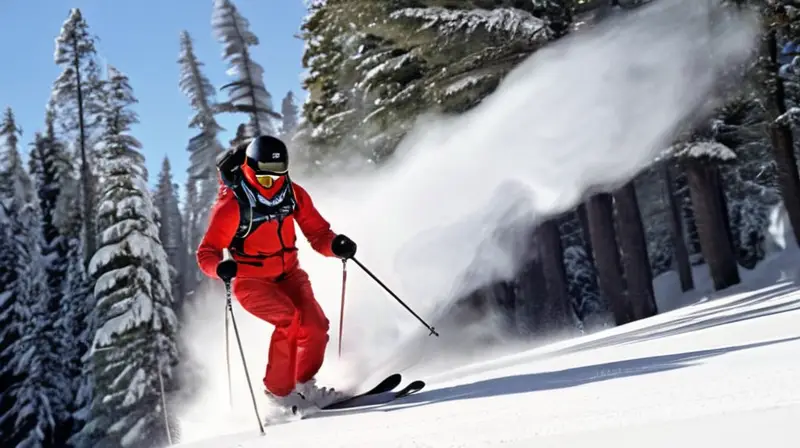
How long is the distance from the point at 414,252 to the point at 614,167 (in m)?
5.09

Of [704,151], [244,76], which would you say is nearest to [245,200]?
[704,151]

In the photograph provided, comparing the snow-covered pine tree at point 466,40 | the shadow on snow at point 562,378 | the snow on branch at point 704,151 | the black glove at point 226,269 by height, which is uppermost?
the snow-covered pine tree at point 466,40

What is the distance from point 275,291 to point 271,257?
34 cm

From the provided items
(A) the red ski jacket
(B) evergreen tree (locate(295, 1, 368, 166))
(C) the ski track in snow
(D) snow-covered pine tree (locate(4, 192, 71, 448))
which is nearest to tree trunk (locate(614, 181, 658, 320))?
(B) evergreen tree (locate(295, 1, 368, 166))

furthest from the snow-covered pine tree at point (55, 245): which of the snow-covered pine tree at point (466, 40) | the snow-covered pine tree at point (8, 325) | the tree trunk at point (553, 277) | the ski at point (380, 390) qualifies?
the ski at point (380, 390)

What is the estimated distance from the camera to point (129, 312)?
23.0 metres

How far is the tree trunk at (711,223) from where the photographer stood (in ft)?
58.5

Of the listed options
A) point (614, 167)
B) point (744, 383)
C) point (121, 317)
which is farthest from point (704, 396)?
point (121, 317)

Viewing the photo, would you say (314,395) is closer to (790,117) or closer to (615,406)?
(615,406)

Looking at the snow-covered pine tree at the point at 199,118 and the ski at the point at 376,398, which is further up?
the snow-covered pine tree at the point at 199,118

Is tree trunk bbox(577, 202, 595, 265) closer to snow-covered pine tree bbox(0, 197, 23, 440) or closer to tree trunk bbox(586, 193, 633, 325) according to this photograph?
tree trunk bbox(586, 193, 633, 325)

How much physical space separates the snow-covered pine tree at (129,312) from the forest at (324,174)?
0.20 ft

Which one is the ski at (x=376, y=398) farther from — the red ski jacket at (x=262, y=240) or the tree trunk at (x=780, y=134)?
the tree trunk at (x=780, y=134)

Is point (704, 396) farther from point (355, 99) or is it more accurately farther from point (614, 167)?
point (355, 99)
